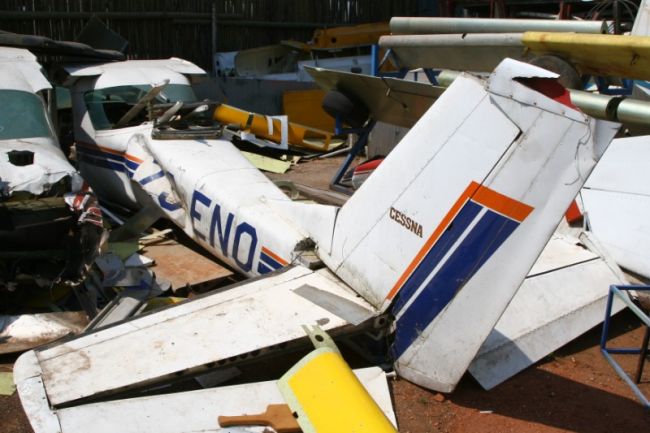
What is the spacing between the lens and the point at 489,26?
866cm

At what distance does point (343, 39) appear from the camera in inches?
588

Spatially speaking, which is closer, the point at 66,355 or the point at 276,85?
the point at 66,355

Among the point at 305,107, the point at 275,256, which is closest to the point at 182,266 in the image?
the point at 275,256

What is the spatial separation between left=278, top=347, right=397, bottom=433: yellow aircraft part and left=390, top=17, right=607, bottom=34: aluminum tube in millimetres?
6666

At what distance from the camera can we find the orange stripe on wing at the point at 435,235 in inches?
131

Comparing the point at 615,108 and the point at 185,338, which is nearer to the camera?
the point at 185,338

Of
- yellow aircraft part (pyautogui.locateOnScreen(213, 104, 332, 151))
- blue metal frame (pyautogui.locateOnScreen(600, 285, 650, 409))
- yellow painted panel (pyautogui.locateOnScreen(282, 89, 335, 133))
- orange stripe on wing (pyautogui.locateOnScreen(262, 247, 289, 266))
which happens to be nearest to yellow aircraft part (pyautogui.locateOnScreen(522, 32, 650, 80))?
blue metal frame (pyautogui.locateOnScreen(600, 285, 650, 409))

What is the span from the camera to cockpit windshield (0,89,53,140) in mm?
6051

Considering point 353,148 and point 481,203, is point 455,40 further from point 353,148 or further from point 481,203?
point 481,203

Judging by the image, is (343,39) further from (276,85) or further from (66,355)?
(66,355)

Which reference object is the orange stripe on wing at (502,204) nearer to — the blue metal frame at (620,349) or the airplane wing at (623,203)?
the blue metal frame at (620,349)

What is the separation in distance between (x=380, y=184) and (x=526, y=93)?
981 millimetres

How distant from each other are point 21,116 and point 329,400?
5043 millimetres

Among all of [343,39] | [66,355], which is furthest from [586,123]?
[343,39]
